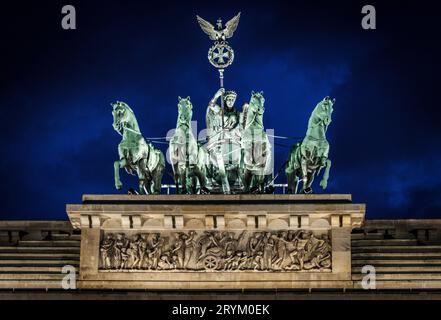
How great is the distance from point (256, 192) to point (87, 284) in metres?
5.21

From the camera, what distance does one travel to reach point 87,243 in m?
55.6

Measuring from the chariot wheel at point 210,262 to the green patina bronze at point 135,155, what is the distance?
286 centimetres

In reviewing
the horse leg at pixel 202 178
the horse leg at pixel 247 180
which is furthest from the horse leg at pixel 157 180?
the horse leg at pixel 247 180

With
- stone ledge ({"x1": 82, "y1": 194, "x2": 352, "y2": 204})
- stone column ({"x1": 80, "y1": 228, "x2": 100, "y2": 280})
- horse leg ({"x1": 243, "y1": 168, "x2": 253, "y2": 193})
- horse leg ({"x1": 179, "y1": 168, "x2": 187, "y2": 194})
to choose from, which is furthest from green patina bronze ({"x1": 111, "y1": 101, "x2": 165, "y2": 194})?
horse leg ({"x1": 243, "y1": 168, "x2": 253, "y2": 193})

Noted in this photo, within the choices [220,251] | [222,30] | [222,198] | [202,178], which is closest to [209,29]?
[222,30]

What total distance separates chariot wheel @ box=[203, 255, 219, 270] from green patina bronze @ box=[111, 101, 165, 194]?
286 cm

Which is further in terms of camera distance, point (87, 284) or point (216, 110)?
point (216, 110)

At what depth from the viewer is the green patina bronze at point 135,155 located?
186ft

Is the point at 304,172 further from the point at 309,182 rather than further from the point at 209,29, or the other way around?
the point at 209,29

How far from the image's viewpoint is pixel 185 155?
56.7 metres

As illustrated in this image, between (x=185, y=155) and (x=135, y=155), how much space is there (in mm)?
1316

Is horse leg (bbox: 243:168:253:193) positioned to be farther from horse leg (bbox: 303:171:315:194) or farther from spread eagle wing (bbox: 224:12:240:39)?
spread eagle wing (bbox: 224:12:240:39)

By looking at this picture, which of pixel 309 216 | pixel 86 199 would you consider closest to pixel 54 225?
pixel 86 199
